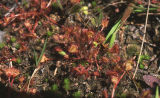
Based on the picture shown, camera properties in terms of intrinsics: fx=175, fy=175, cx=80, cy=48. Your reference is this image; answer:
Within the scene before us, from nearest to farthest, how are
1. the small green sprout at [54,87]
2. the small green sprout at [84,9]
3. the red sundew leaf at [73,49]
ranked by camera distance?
the small green sprout at [54,87], the red sundew leaf at [73,49], the small green sprout at [84,9]

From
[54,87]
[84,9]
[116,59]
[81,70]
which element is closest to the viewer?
[54,87]

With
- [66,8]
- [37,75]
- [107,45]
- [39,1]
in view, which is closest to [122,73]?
[107,45]

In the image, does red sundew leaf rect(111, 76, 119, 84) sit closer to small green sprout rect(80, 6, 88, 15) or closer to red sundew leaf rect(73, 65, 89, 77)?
red sundew leaf rect(73, 65, 89, 77)

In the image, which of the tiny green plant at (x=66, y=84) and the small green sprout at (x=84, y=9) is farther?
the small green sprout at (x=84, y=9)

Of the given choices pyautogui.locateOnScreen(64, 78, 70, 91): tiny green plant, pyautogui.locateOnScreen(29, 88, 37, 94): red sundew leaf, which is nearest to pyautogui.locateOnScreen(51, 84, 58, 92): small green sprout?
pyautogui.locateOnScreen(64, 78, 70, 91): tiny green plant

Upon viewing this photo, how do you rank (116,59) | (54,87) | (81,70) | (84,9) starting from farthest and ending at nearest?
(84,9) → (116,59) → (81,70) → (54,87)

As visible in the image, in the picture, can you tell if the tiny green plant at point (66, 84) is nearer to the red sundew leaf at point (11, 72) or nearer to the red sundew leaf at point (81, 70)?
the red sundew leaf at point (81, 70)

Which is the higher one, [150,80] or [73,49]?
[73,49]

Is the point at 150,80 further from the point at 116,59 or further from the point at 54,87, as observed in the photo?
the point at 54,87

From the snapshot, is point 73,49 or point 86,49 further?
point 86,49

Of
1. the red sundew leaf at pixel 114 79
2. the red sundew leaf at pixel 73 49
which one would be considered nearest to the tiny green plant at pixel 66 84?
the red sundew leaf at pixel 73 49

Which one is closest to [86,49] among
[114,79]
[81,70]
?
[81,70]
